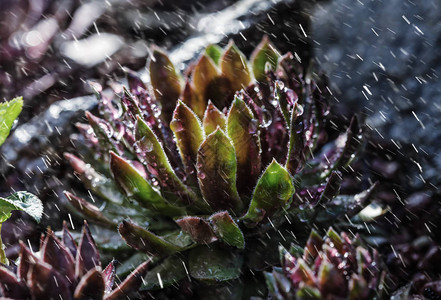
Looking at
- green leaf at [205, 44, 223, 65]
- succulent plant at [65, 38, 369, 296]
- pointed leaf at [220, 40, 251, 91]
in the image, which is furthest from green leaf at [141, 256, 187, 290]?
green leaf at [205, 44, 223, 65]

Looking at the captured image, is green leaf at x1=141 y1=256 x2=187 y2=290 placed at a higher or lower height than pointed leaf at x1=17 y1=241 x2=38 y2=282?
lower

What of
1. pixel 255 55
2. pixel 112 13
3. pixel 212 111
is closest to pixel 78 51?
pixel 112 13

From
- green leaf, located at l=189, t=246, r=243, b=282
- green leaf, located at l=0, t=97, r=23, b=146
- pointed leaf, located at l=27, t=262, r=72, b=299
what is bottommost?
green leaf, located at l=189, t=246, r=243, b=282

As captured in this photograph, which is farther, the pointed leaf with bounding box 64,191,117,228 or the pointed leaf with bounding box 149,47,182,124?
the pointed leaf with bounding box 149,47,182,124

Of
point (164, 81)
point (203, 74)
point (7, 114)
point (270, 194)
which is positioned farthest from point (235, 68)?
point (7, 114)

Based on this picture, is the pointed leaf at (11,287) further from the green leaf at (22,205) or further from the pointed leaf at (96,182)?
the pointed leaf at (96,182)

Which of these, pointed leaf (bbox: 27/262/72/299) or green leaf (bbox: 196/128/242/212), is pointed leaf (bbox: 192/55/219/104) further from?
pointed leaf (bbox: 27/262/72/299)
